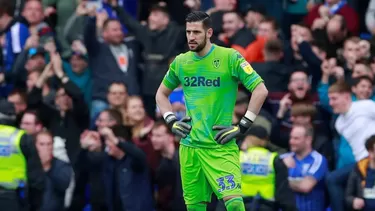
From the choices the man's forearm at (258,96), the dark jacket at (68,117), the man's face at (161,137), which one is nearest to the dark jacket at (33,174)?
the man's face at (161,137)

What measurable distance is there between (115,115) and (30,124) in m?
1.15

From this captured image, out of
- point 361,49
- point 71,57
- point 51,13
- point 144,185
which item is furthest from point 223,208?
point 51,13

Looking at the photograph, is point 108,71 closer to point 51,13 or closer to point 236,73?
point 51,13

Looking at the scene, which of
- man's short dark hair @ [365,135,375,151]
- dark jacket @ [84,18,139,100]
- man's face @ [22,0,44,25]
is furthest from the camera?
man's face @ [22,0,44,25]

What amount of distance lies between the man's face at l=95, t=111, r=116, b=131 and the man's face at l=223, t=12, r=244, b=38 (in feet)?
8.29

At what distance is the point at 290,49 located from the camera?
58.0 feet

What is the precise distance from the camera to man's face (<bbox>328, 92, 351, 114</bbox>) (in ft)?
50.8

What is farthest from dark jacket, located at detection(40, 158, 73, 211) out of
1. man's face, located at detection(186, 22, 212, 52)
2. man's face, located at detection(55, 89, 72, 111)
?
man's face, located at detection(186, 22, 212, 52)

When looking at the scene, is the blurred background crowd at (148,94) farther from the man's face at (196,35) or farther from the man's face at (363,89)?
the man's face at (196,35)

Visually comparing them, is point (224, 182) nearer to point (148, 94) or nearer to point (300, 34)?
point (300, 34)

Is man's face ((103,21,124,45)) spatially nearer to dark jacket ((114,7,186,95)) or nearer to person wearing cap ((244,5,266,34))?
dark jacket ((114,7,186,95))

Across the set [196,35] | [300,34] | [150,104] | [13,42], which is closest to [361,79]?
[300,34]

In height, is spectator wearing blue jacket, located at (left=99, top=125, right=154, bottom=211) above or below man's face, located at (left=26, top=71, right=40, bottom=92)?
below

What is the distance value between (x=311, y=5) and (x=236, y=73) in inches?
290
